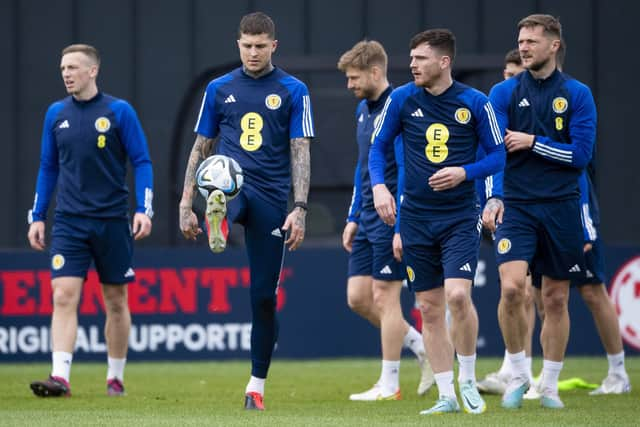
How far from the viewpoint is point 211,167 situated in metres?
7.56

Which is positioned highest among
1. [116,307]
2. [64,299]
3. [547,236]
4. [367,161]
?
[367,161]

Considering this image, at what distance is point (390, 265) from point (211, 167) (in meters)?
2.15

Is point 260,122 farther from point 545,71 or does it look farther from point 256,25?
point 545,71

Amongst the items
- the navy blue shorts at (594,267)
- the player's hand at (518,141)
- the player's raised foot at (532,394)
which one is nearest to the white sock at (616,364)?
the navy blue shorts at (594,267)

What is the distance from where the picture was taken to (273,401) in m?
8.94

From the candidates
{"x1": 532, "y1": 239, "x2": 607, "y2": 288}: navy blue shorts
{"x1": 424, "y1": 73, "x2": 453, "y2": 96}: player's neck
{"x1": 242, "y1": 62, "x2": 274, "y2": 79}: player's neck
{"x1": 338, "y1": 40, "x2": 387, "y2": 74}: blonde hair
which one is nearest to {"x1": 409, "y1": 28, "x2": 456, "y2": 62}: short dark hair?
{"x1": 424, "y1": 73, "x2": 453, "y2": 96}: player's neck

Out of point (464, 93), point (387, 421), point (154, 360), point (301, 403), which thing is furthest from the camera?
point (154, 360)

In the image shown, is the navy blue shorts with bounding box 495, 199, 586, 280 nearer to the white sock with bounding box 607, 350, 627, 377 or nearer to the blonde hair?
the white sock with bounding box 607, 350, 627, 377

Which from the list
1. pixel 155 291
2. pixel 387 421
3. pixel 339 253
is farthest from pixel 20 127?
pixel 387 421

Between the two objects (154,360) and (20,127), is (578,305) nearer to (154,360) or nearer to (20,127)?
(154,360)

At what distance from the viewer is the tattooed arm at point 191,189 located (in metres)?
7.85

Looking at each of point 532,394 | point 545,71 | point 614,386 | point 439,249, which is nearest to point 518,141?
point 545,71

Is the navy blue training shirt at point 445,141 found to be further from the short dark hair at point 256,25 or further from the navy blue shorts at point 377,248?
the navy blue shorts at point 377,248

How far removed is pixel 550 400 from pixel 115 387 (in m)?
3.06
